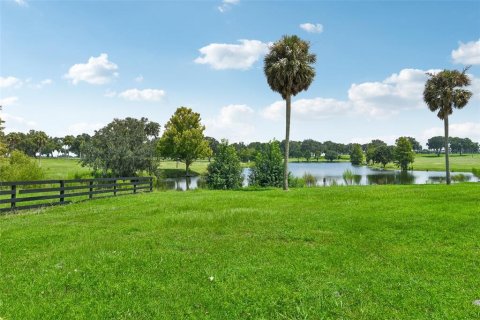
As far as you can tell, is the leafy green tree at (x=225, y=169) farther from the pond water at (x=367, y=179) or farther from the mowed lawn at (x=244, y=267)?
the mowed lawn at (x=244, y=267)

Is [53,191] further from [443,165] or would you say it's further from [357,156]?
[357,156]

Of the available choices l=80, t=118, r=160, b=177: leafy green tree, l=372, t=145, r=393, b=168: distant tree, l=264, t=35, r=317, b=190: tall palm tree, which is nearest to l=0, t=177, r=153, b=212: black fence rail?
l=264, t=35, r=317, b=190: tall palm tree

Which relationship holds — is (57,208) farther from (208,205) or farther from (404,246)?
(404,246)

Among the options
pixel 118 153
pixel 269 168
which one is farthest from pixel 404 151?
pixel 118 153

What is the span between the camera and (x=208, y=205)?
1891cm

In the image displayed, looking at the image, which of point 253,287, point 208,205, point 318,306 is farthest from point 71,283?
point 208,205

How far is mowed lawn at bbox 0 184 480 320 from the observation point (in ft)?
20.2

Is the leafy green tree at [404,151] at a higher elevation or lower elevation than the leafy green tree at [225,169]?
higher

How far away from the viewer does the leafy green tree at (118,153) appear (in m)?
53.1

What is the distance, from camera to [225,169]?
4075 cm

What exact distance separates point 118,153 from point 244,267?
163 feet

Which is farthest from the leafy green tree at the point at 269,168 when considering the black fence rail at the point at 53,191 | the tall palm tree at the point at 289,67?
the black fence rail at the point at 53,191

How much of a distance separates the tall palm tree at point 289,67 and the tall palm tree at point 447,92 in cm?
2018

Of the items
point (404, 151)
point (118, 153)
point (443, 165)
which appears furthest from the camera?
point (443, 165)
